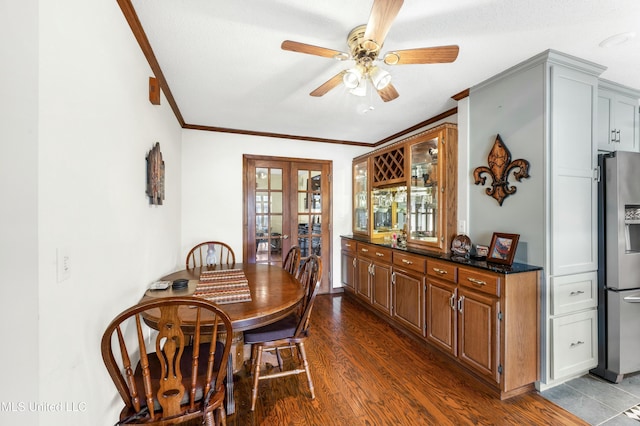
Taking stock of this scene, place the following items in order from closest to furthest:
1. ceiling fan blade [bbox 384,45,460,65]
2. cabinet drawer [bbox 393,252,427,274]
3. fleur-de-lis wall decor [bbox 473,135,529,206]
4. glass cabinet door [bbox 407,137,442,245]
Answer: ceiling fan blade [bbox 384,45,460,65] → fleur-de-lis wall decor [bbox 473,135,529,206] → cabinet drawer [bbox 393,252,427,274] → glass cabinet door [bbox 407,137,442,245]

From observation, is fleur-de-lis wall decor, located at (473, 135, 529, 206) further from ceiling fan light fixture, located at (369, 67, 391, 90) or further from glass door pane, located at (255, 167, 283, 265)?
glass door pane, located at (255, 167, 283, 265)

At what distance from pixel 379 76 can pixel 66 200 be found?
1670mm

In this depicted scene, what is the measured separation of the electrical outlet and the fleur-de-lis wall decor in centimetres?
281

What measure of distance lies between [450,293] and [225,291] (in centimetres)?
185

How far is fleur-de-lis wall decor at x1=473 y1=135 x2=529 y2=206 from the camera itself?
211 centimetres

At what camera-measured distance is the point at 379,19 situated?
1294mm

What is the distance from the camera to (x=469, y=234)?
256 cm

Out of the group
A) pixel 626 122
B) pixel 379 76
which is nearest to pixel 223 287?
pixel 379 76

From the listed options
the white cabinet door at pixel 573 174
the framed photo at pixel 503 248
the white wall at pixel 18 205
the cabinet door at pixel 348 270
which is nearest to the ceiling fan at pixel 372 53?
the white wall at pixel 18 205

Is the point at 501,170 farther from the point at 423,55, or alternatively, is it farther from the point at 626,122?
the point at 626,122

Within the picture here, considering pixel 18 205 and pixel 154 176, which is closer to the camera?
pixel 18 205

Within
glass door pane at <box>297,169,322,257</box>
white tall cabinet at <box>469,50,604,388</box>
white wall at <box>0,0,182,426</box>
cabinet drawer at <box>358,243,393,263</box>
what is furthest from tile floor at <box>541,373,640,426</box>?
glass door pane at <box>297,169,322,257</box>

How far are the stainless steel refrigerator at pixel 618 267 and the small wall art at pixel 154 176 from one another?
3.56 metres

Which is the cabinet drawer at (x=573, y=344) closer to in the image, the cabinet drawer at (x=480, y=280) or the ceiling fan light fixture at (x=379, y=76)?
the cabinet drawer at (x=480, y=280)
